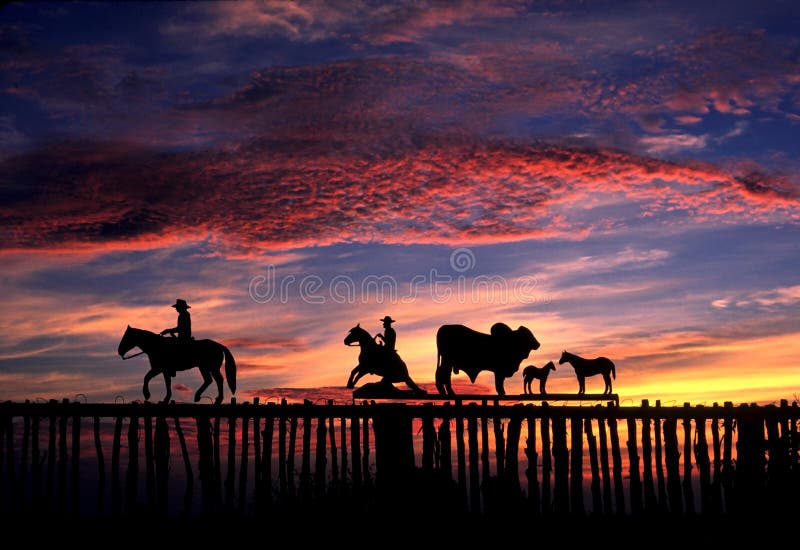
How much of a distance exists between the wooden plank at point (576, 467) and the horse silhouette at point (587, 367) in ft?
26.1

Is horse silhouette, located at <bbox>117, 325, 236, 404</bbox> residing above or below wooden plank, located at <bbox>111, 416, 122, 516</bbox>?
above

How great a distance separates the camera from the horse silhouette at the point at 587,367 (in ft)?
68.3

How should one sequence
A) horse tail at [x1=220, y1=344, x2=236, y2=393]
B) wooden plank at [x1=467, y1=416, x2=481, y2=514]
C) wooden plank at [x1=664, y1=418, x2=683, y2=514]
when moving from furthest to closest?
1. horse tail at [x1=220, y1=344, x2=236, y2=393]
2. wooden plank at [x1=664, y1=418, x2=683, y2=514]
3. wooden plank at [x1=467, y1=416, x2=481, y2=514]

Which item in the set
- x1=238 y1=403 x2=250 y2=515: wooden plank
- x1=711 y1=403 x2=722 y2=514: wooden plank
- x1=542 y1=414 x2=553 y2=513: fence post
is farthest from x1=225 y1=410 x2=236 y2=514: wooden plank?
x1=711 y1=403 x2=722 y2=514: wooden plank

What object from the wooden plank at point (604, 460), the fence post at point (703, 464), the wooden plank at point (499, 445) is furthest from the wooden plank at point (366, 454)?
the fence post at point (703, 464)

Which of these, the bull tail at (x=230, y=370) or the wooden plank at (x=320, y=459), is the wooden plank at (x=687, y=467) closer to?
the wooden plank at (x=320, y=459)

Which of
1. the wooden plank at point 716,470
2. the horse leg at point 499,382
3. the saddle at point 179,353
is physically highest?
the saddle at point 179,353

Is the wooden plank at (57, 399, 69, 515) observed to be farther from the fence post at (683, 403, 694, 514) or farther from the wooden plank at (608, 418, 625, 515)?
the fence post at (683, 403, 694, 514)

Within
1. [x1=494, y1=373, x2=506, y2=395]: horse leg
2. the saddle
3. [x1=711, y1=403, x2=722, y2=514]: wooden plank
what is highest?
the saddle

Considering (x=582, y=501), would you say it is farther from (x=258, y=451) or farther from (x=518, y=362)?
(x=258, y=451)

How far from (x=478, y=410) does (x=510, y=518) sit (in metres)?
1.68

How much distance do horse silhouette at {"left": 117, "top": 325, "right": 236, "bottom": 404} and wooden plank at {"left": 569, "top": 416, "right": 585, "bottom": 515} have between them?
637 centimetres

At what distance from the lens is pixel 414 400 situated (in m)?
14.5

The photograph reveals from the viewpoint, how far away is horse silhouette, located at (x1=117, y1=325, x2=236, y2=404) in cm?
1548
